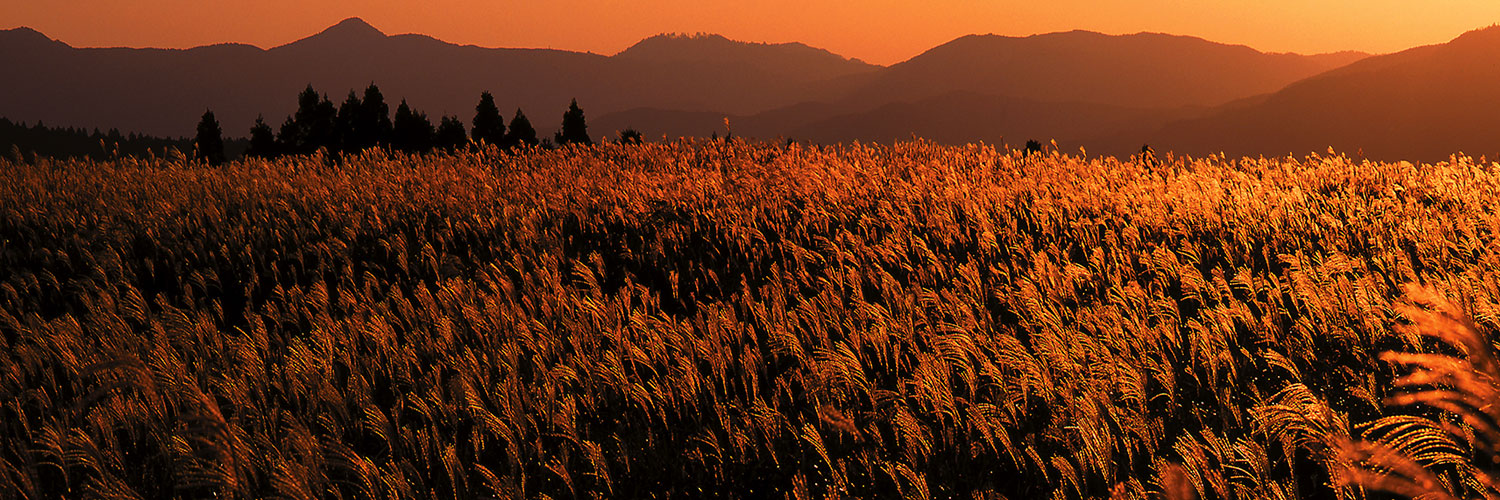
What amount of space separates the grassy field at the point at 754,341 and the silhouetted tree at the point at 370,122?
36.5m

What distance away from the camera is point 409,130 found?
47281 millimetres

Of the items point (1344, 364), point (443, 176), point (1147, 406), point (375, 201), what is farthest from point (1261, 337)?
point (443, 176)

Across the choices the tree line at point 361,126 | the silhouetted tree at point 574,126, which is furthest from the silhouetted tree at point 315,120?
the silhouetted tree at point 574,126

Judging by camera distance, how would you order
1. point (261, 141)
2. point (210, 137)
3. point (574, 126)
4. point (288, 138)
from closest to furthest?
point (574, 126), point (288, 138), point (261, 141), point (210, 137)

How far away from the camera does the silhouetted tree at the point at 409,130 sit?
Answer: 1805 inches

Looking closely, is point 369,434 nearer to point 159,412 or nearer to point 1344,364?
point 159,412

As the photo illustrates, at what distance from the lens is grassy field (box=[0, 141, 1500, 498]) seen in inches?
122

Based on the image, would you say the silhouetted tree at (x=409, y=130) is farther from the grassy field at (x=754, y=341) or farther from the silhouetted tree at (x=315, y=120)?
the grassy field at (x=754, y=341)

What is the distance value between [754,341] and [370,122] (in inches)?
1732

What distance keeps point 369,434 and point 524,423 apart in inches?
31.2

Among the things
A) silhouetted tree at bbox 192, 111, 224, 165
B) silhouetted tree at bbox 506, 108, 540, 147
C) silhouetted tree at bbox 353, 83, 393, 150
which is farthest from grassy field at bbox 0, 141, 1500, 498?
silhouetted tree at bbox 192, 111, 224, 165

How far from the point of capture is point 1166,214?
7.07 meters

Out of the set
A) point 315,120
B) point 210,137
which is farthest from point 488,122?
point 210,137

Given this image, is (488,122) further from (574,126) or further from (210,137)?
(210,137)
